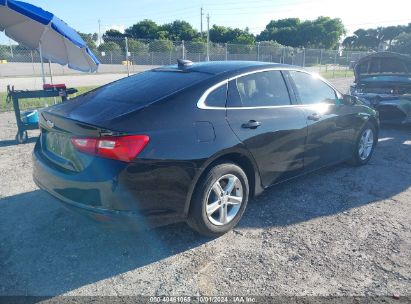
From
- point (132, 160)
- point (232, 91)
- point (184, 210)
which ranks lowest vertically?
point (184, 210)

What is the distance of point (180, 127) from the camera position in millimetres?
3023

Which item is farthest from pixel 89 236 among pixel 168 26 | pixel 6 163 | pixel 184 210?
pixel 168 26

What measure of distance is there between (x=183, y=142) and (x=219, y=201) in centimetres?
75

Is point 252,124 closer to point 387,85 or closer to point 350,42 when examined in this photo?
point 387,85

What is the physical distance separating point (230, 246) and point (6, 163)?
4.00 metres

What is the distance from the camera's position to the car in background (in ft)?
26.2

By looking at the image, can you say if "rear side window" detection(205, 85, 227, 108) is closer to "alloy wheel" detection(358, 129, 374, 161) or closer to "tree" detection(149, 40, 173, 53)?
"alloy wheel" detection(358, 129, 374, 161)

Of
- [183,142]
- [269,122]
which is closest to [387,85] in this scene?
[269,122]

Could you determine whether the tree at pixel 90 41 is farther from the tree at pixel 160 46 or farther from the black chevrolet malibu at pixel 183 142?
the black chevrolet malibu at pixel 183 142

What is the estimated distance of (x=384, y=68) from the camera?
29.3ft

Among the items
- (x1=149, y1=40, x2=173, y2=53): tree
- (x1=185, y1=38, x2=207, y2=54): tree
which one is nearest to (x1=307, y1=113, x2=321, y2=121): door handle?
(x1=185, y1=38, x2=207, y2=54): tree

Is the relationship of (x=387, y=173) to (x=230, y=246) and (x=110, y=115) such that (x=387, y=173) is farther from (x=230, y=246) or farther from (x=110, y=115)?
(x=110, y=115)

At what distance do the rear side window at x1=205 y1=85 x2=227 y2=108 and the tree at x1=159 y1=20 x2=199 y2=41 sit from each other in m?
68.1

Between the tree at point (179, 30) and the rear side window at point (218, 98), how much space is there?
68.1 metres
